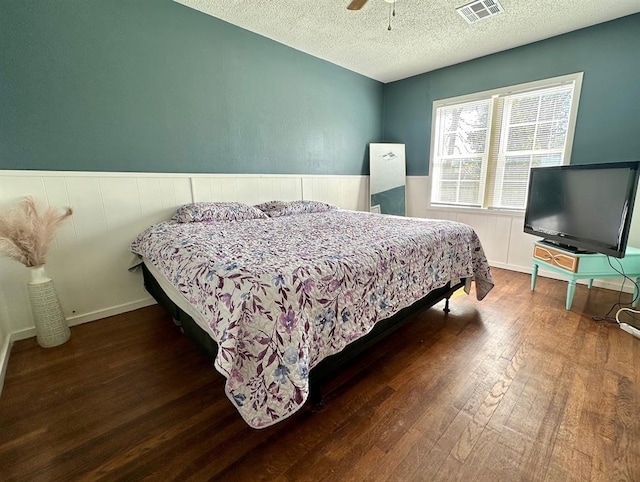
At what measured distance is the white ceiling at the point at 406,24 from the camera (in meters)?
2.46

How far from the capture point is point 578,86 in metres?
2.90

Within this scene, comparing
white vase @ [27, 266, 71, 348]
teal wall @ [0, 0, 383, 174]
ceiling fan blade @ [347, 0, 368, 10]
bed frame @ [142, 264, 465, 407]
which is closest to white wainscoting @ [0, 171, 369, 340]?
teal wall @ [0, 0, 383, 174]

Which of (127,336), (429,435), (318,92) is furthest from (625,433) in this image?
(318,92)

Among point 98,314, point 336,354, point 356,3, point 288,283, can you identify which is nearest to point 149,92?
point 356,3

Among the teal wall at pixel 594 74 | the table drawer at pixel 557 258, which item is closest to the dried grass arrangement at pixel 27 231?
the table drawer at pixel 557 258

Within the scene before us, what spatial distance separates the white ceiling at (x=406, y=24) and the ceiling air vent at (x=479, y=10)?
59 millimetres

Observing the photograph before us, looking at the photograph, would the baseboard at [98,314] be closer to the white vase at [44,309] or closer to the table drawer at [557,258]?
the white vase at [44,309]

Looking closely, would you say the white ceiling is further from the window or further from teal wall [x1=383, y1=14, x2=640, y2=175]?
the window

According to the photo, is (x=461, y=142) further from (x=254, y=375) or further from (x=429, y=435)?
(x=254, y=375)

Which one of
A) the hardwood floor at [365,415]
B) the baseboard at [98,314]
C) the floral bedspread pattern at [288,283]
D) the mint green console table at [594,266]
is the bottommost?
the hardwood floor at [365,415]

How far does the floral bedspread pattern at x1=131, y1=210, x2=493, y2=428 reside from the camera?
3.61ft

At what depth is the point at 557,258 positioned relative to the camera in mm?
2496

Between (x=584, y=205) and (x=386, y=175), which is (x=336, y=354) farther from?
(x=386, y=175)

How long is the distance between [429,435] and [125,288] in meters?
2.49
